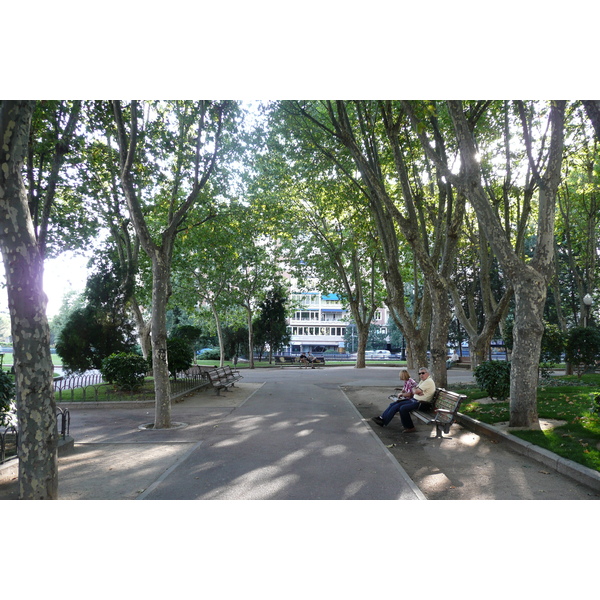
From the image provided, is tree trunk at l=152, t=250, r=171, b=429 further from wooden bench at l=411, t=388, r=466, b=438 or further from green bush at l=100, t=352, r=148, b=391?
wooden bench at l=411, t=388, r=466, b=438

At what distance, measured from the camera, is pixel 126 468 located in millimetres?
6730

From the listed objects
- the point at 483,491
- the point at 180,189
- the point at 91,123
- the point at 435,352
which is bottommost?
the point at 483,491

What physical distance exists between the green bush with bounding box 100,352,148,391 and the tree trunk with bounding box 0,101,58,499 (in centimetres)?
1067

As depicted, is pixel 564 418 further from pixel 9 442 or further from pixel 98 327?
pixel 98 327

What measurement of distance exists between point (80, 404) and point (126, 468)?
718cm

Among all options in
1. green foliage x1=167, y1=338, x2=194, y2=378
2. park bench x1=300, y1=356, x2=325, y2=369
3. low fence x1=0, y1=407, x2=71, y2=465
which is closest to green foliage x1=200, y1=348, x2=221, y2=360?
park bench x1=300, y1=356, x2=325, y2=369

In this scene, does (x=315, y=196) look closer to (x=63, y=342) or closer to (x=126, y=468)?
(x=63, y=342)

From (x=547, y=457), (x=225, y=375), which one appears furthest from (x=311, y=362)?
(x=547, y=457)

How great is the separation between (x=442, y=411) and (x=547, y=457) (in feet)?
7.31

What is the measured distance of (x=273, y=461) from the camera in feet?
22.4

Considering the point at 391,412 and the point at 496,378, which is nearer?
the point at 391,412

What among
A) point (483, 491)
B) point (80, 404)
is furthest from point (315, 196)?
point (483, 491)

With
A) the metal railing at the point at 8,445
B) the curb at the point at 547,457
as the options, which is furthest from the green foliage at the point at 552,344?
the metal railing at the point at 8,445

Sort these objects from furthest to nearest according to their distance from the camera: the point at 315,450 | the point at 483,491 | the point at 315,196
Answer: the point at 315,196 < the point at 315,450 < the point at 483,491
